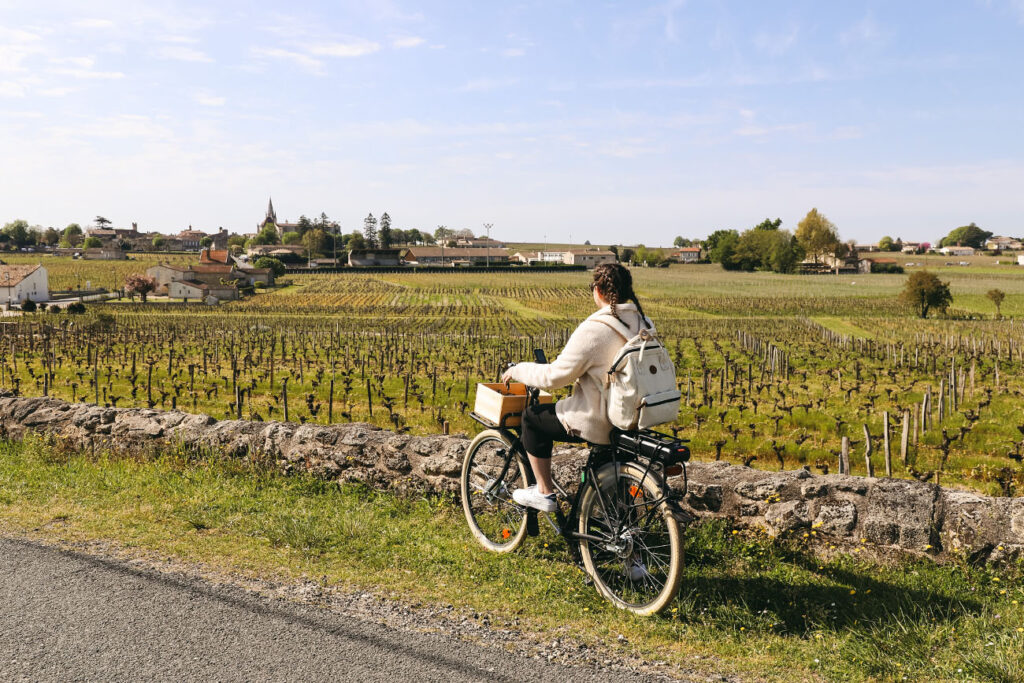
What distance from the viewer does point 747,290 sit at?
108 metres

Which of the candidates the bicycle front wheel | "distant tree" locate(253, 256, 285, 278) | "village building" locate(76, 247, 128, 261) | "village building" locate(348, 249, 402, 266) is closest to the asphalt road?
the bicycle front wheel

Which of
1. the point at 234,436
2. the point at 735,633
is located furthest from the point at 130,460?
the point at 735,633

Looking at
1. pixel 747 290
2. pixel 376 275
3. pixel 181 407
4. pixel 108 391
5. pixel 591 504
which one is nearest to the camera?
pixel 591 504

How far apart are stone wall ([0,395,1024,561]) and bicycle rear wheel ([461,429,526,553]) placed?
45 centimetres

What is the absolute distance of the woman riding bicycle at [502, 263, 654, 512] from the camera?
466 cm

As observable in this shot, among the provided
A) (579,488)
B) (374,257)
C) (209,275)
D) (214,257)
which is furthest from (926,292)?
(214,257)

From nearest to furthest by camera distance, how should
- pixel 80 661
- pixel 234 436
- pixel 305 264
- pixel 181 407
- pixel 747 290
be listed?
pixel 80 661 < pixel 234 436 < pixel 181 407 < pixel 747 290 < pixel 305 264

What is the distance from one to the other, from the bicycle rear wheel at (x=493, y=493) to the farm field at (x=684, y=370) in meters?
3.74

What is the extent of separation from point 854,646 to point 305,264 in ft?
531

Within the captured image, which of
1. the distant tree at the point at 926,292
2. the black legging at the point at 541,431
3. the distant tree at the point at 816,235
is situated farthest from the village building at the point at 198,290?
the distant tree at the point at 816,235

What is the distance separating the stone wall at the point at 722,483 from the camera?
4.92 metres

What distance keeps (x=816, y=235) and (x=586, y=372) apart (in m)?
166

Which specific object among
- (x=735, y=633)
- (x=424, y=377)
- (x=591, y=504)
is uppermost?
(x=591, y=504)

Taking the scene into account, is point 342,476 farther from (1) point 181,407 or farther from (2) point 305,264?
(2) point 305,264
